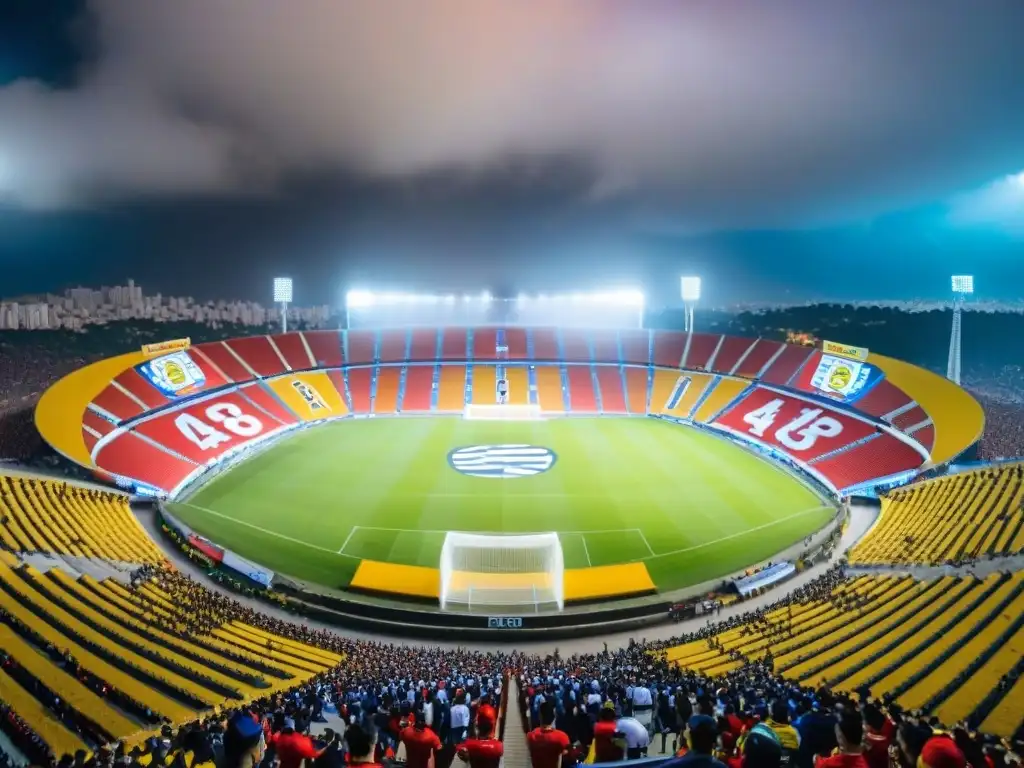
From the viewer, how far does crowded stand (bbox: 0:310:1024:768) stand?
5.07m

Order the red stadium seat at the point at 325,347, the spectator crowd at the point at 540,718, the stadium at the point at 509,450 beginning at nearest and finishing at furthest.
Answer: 1. the spectator crowd at the point at 540,718
2. the stadium at the point at 509,450
3. the red stadium seat at the point at 325,347

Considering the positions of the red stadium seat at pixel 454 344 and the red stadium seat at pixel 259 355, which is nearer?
the red stadium seat at pixel 259 355

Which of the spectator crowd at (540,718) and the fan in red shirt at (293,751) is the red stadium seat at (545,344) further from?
the fan in red shirt at (293,751)

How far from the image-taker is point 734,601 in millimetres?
19062

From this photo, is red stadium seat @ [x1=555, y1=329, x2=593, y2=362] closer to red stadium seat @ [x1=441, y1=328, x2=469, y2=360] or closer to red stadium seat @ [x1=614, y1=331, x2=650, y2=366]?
red stadium seat @ [x1=614, y1=331, x2=650, y2=366]

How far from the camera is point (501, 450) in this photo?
3484 centimetres

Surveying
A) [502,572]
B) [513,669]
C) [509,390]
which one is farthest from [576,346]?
[513,669]

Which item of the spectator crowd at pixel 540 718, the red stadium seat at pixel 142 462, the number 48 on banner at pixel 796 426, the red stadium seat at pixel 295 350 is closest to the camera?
the spectator crowd at pixel 540 718

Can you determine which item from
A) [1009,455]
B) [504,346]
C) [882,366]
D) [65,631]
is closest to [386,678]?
[65,631]

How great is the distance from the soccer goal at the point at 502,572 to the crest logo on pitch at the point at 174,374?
2578 cm

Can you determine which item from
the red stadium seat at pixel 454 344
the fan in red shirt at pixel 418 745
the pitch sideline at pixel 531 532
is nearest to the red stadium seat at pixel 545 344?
the red stadium seat at pixel 454 344

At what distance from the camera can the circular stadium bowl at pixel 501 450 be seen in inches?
802

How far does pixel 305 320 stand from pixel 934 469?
63671 mm

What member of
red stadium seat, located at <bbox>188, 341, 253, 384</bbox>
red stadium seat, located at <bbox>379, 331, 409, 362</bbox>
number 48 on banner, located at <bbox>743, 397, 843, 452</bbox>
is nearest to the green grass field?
number 48 on banner, located at <bbox>743, 397, 843, 452</bbox>
